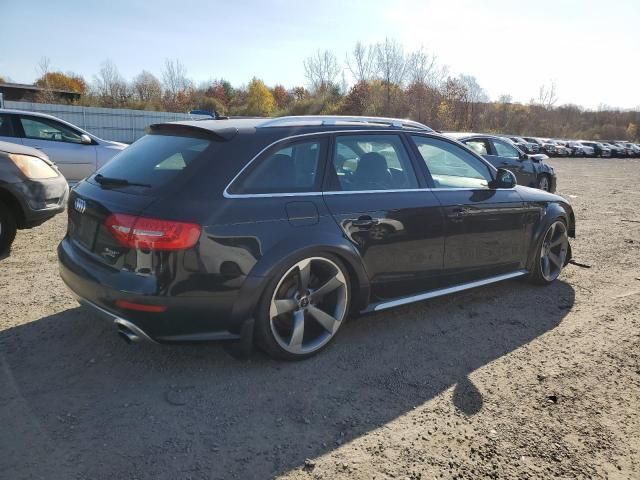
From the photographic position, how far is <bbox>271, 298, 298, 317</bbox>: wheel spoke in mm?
3244

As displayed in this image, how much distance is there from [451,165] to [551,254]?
65.9 inches

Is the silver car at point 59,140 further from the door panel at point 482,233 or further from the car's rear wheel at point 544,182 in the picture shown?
the car's rear wheel at point 544,182

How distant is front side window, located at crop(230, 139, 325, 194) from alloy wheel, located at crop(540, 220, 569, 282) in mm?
2825

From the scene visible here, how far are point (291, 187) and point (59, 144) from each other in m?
7.00

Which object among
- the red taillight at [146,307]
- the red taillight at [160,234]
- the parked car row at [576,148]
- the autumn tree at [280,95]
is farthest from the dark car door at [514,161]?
the autumn tree at [280,95]

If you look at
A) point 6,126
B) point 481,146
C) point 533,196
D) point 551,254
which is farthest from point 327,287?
point 481,146

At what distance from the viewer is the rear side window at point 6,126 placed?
802cm

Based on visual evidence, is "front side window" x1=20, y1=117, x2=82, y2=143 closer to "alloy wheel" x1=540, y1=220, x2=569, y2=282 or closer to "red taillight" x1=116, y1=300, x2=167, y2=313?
"red taillight" x1=116, y1=300, x2=167, y2=313

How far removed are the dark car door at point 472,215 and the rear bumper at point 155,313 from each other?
6.48 feet

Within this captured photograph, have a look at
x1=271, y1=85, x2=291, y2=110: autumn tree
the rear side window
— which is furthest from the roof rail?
x1=271, y1=85, x2=291, y2=110: autumn tree

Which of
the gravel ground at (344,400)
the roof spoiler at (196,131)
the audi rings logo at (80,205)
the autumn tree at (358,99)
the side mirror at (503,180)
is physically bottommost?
the gravel ground at (344,400)

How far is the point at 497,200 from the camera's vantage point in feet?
15.0

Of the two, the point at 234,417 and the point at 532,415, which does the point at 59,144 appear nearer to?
the point at 234,417

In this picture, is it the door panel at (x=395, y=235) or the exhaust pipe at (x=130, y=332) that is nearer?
the exhaust pipe at (x=130, y=332)
